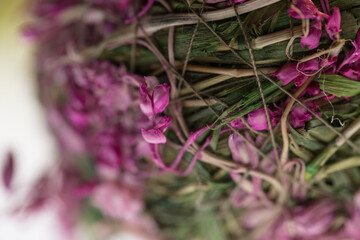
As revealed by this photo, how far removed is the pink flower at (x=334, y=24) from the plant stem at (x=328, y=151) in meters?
0.12

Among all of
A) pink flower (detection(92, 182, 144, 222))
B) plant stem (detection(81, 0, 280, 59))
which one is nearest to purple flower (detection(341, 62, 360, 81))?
plant stem (detection(81, 0, 280, 59))

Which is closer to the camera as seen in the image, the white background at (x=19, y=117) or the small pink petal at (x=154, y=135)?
the small pink petal at (x=154, y=135)

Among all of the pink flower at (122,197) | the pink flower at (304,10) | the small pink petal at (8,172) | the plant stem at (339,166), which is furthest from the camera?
the small pink petal at (8,172)

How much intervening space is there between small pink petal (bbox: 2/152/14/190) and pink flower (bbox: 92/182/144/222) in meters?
0.22

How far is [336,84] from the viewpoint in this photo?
405 millimetres

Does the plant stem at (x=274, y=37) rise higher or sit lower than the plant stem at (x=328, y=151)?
higher

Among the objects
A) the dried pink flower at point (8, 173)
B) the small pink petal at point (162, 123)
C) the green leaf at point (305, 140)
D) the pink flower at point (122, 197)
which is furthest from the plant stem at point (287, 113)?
the dried pink flower at point (8, 173)

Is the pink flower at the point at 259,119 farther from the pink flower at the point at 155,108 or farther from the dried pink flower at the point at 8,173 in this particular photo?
the dried pink flower at the point at 8,173

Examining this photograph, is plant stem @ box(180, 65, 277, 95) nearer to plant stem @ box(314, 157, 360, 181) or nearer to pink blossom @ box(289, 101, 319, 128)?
pink blossom @ box(289, 101, 319, 128)

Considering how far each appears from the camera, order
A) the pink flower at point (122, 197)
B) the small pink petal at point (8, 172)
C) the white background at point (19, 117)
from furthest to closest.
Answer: the white background at point (19, 117) → the small pink petal at point (8, 172) → the pink flower at point (122, 197)

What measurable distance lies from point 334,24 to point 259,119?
0.12 m

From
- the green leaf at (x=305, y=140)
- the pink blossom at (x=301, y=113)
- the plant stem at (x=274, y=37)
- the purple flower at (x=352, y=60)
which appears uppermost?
the plant stem at (x=274, y=37)

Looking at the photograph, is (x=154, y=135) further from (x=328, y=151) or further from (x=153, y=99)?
(x=328, y=151)

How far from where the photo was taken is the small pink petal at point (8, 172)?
741 millimetres
